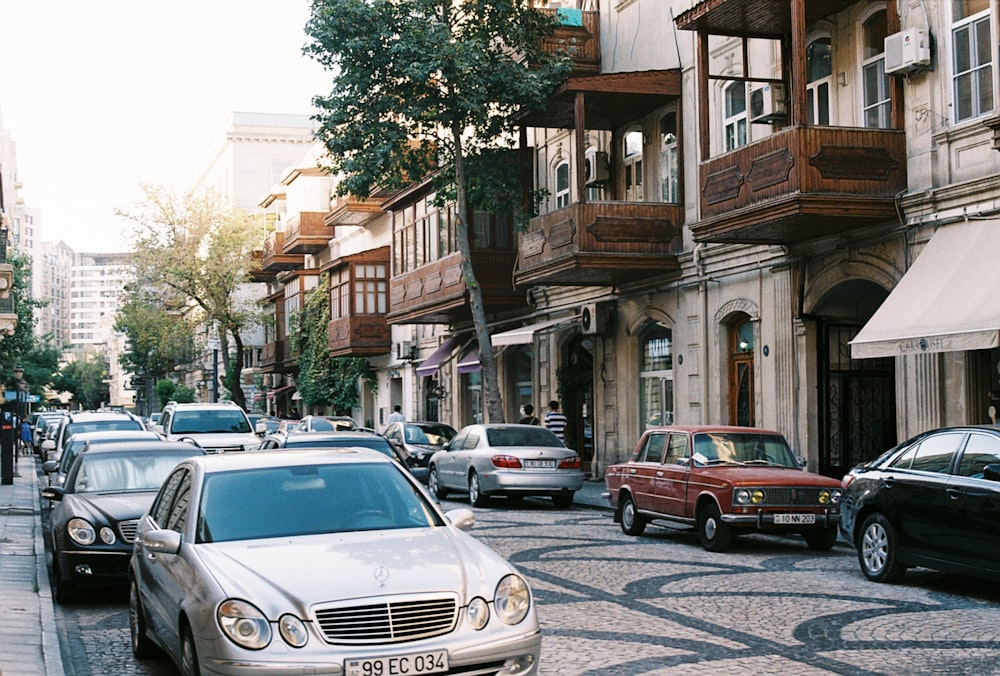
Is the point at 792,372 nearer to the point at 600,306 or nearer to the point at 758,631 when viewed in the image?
the point at 600,306

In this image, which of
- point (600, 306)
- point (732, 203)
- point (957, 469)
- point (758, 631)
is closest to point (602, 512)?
point (732, 203)

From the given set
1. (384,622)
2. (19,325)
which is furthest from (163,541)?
(19,325)

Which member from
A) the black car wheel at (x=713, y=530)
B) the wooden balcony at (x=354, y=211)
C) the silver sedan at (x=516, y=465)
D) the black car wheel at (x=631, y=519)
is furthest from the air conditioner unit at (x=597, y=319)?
the wooden balcony at (x=354, y=211)

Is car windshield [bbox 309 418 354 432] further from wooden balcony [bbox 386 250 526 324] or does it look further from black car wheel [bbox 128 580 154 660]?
black car wheel [bbox 128 580 154 660]

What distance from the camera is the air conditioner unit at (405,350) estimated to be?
4515 centimetres

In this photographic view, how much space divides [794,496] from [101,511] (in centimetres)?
798

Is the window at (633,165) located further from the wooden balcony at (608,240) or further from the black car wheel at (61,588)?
the black car wheel at (61,588)

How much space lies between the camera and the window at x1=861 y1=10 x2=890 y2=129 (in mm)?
19875

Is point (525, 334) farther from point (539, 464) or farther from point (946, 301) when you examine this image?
point (946, 301)

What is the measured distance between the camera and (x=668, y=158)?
27250 millimetres

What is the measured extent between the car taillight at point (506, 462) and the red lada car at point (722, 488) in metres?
4.09

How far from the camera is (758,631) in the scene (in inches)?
390

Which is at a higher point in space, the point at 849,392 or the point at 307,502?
the point at 849,392

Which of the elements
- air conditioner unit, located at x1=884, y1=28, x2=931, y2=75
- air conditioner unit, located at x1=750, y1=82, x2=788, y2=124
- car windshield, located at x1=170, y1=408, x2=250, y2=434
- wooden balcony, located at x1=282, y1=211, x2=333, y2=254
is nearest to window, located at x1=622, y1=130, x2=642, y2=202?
air conditioner unit, located at x1=750, y1=82, x2=788, y2=124
